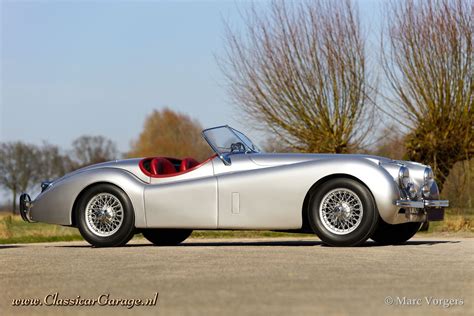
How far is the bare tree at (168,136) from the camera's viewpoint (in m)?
75.8

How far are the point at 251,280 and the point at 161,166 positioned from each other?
4.78 meters

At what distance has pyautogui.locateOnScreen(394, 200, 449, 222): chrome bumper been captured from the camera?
982 cm

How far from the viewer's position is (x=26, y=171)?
70.9 meters

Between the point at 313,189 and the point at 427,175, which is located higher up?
the point at 427,175

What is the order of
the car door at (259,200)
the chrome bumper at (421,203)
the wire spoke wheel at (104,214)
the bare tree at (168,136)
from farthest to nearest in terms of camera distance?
the bare tree at (168,136) < the wire spoke wheel at (104,214) < the car door at (259,200) < the chrome bumper at (421,203)

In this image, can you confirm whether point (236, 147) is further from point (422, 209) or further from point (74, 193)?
point (422, 209)

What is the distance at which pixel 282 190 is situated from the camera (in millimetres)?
9961

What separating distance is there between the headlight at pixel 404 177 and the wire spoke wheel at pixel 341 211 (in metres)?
0.59

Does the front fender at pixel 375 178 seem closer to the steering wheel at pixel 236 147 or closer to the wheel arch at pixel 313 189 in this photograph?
the wheel arch at pixel 313 189

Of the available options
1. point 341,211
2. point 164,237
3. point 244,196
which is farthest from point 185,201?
point 341,211

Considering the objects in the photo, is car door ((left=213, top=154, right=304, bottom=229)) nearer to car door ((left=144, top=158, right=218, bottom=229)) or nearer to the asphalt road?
car door ((left=144, top=158, right=218, bottom=229))

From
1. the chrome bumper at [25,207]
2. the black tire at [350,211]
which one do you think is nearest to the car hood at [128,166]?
the chrome bumper at [25,207]

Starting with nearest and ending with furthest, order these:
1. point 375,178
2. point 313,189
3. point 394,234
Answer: point 375,178
point 313,189
point 394,234

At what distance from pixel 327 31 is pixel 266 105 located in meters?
2.38
